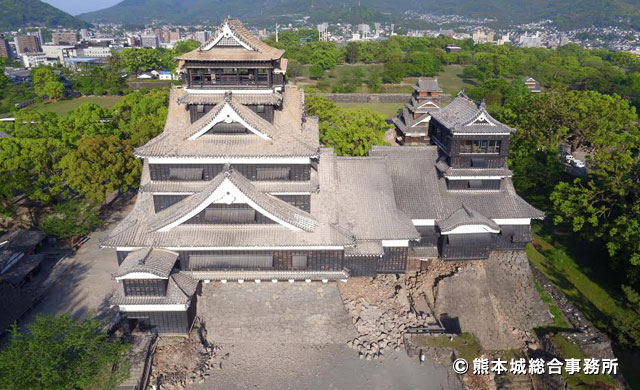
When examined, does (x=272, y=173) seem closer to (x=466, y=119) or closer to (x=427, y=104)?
(x=466, y=119)

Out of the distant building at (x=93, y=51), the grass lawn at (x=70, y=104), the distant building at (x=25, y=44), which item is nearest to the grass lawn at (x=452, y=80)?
the grass lawn at (x=70, y=104)

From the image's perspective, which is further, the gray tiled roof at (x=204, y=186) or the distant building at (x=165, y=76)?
the distant building at (x=165, y=76)

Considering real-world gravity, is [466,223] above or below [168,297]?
above

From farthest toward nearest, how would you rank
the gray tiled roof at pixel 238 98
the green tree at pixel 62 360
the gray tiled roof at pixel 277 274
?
the gray tiled roof at pixel 238 98 < the gray tiled roof at pixel 277 274 < the green tree at pixel 62 360

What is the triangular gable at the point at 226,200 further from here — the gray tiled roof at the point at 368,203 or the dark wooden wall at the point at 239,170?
the gray tiled roof at the point at 368,203

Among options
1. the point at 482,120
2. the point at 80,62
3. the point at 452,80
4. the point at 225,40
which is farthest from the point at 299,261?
the point at 80,62

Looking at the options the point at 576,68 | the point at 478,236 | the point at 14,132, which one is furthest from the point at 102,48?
the point at 478,236
